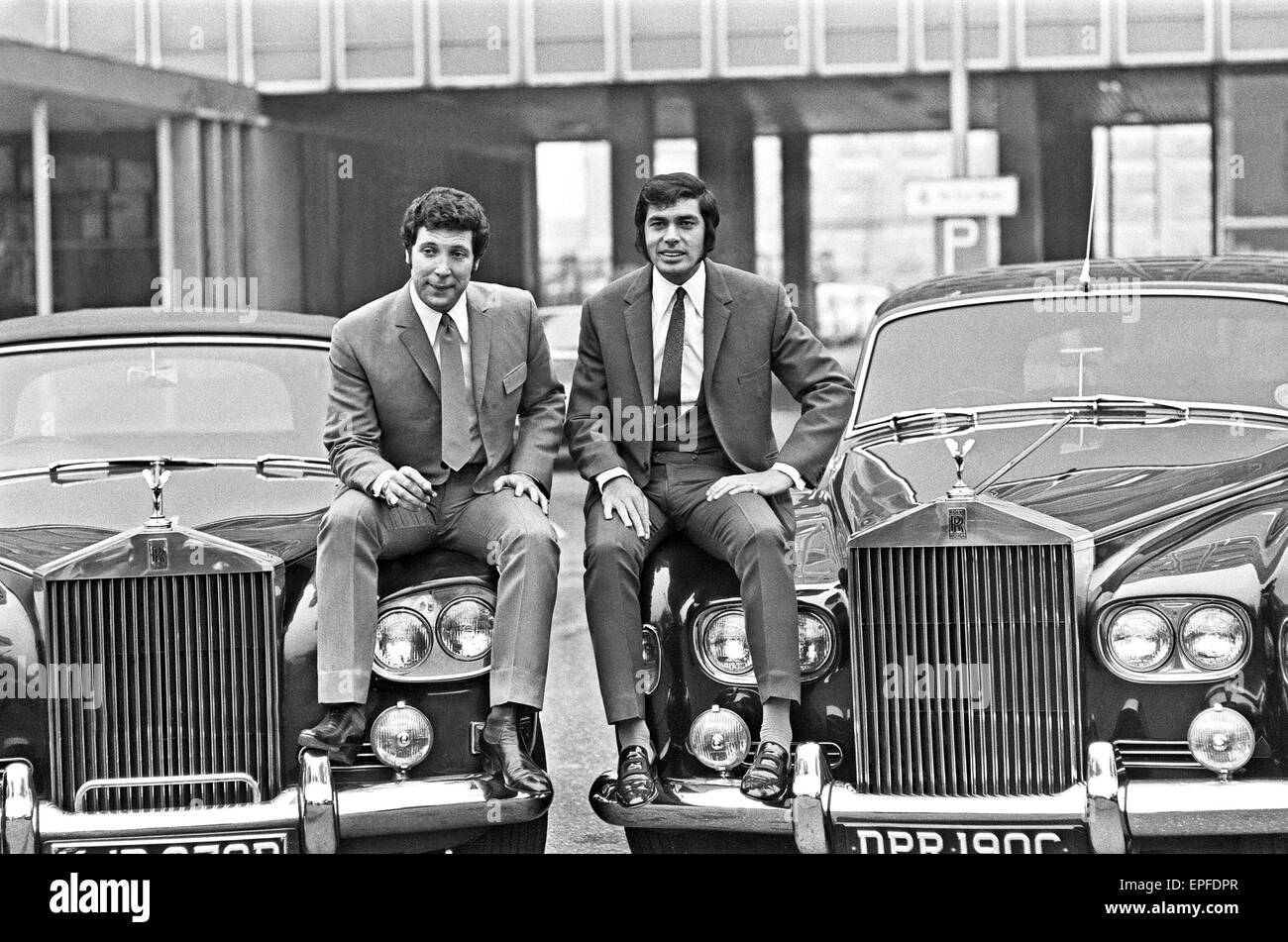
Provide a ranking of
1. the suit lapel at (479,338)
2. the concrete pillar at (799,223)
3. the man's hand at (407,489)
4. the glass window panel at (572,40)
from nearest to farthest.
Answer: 1. the man's hand at (407,489)
2. the suit lapel at (479,338)
3. the glass window panel at (572,40)
4. the concrete pillar at (799,223)

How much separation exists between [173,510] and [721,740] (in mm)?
1832

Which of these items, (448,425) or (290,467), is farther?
(290,467)

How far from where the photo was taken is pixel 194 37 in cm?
1780

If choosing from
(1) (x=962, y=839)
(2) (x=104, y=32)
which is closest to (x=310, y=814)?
(1) (x=962, y=839)

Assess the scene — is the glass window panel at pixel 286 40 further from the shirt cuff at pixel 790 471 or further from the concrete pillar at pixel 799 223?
the shirt cuff at pixel 790 471

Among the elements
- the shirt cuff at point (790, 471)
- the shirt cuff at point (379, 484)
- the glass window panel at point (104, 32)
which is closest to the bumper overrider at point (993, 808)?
the shirt cuff at point (790, 471)

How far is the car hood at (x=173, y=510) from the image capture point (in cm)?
491

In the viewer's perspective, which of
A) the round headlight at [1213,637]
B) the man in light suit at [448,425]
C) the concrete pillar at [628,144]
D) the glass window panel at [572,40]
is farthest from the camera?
the concrete pillar at [628,144]

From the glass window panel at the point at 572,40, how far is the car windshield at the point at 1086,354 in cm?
1199

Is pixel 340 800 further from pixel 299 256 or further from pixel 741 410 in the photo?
pixel 299 256

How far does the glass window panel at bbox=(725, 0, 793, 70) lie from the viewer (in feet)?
55.4

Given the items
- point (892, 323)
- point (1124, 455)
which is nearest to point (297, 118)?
point (892, 323)

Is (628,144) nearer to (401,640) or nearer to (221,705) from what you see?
(401,640)

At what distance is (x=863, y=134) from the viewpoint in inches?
729
